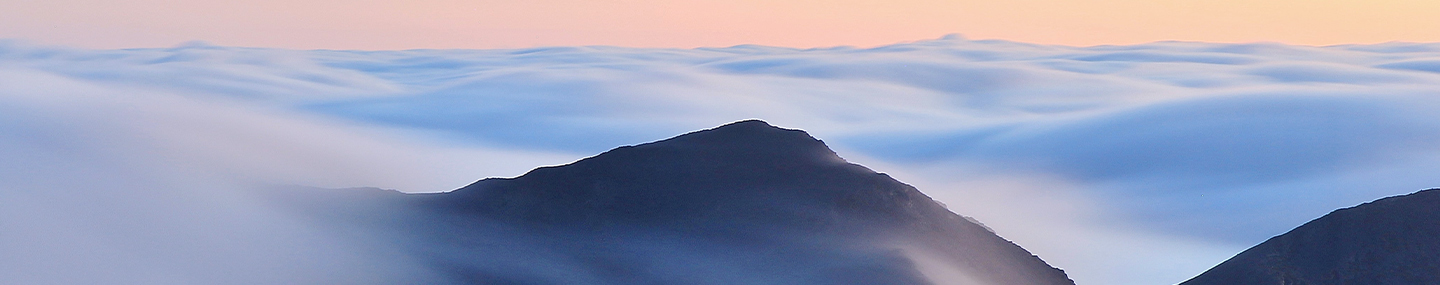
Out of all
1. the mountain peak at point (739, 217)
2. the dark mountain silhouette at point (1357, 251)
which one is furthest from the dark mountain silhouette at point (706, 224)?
the dark mountain silhouette at point (1357, 251)

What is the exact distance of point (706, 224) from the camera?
17.1 feet

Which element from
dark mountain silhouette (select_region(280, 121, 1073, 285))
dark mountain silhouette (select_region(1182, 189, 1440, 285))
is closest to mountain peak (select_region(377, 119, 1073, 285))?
dark mountain silhouette (select_region(280, 121, 1073, 285))

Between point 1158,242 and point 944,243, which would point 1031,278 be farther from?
point 1158,242

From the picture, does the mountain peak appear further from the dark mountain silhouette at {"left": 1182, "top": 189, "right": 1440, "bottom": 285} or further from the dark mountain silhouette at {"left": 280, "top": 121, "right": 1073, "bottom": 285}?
the dark mountain silhouette at {"left": 1182, "top": 189, "right": 1440, "bottom": 285}

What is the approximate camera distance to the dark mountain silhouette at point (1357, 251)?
4902mm

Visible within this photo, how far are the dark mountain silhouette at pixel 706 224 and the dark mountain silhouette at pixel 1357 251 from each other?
2.96 ft

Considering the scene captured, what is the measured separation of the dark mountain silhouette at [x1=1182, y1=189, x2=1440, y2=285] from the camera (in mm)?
4902

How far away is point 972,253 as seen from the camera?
530 cm

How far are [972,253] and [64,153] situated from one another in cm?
442

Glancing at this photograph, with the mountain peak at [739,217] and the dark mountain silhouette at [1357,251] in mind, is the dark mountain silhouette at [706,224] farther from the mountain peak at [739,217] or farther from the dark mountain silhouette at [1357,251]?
the dark mountain silhouette at [1357,251]

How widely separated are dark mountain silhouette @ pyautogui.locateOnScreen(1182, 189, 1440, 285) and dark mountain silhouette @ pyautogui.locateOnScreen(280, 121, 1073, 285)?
2.96ft

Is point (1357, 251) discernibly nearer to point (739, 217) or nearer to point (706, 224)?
point (739, 217)

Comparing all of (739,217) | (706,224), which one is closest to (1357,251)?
(739,217)

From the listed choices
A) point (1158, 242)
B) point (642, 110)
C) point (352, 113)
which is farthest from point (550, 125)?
point (1158, 242)
